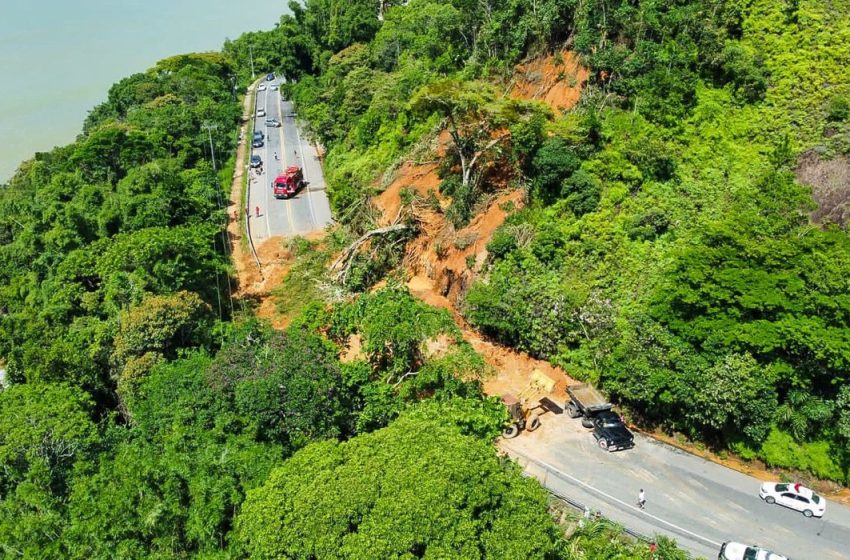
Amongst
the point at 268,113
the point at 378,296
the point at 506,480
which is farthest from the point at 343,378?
the point at 268,113

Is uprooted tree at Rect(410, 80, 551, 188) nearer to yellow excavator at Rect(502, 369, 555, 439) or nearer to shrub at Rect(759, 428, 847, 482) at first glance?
yellow excavator at Rect(502, 369, 555, 439)

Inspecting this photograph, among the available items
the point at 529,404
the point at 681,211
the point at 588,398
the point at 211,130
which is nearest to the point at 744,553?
the point at 588,398

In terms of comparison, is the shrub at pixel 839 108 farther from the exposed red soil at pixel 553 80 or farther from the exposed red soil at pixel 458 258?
the exposed red soil at pixel 458 258

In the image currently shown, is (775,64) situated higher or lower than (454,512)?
higher

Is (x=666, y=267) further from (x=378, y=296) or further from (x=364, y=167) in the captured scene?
(x=364, y=167)

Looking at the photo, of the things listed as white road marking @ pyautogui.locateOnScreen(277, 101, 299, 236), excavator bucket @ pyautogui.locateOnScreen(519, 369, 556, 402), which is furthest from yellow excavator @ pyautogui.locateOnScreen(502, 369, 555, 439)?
white road marking @ pyautogui.locateOnScreen(277, 101, 299, 236)

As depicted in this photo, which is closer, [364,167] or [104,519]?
[104,519]
